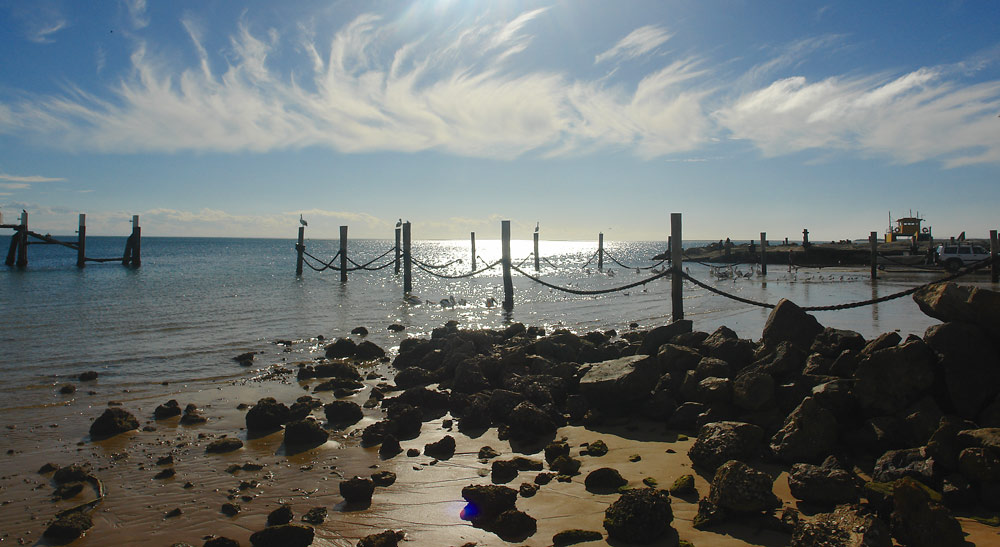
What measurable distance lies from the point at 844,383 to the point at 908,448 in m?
0.66

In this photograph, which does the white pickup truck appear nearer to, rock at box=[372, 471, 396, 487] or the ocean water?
the ocean water

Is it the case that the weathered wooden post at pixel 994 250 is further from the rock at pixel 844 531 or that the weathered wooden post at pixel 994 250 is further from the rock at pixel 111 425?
the rock at pixel 111 425

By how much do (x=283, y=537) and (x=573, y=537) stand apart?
5.87 ft

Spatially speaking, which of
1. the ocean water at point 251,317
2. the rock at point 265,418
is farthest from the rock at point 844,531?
the ocean water at point 251,317

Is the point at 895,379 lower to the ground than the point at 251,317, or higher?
higher

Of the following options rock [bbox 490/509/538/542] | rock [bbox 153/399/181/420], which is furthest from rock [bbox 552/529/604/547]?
rock [bbox 153/399/181/420]

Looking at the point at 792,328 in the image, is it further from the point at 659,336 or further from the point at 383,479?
the point at 383,479

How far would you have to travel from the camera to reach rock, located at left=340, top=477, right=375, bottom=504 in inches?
162

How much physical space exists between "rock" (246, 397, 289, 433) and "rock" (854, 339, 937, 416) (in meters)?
5.37

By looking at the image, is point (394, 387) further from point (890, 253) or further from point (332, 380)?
point (890, 253)

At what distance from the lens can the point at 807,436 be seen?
4.31m

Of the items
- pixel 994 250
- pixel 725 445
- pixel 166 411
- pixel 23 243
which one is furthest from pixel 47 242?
pixel 994 250

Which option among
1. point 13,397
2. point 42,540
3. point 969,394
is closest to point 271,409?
point 42,540

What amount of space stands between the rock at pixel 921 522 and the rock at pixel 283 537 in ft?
11.2
